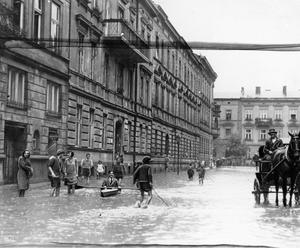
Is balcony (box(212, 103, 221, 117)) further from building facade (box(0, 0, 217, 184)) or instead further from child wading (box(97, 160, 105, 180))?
child wading (box(97, 160, 105, 180))

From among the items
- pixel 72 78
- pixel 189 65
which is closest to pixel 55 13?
pixel 72 78

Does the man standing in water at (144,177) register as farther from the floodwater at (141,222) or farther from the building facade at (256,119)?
the building facade at (256,119)

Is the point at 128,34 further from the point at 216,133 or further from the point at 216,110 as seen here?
the point at 216,133

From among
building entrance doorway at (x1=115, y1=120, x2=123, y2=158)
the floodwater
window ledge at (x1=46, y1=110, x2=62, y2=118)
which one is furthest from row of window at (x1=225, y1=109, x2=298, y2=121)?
window ledge at (x1=46, y1=110, x2=62, y2=118)

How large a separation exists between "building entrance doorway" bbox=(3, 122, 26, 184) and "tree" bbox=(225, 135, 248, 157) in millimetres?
5158

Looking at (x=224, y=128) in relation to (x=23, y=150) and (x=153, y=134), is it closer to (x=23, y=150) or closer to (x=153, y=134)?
(x=153, y=134)

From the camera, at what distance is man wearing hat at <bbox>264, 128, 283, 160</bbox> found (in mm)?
13539

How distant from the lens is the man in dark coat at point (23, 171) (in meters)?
10.3

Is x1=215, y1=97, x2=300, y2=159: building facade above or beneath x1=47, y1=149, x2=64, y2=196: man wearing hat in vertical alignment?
above

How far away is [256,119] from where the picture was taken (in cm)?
1326

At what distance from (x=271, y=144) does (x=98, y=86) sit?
221 inches

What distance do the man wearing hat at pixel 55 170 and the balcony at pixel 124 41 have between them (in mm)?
2722

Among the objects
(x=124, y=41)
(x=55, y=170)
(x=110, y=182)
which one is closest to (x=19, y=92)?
(x=124, y=41)

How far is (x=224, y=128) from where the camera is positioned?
13.4 meters
